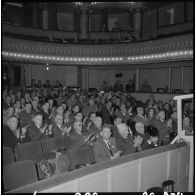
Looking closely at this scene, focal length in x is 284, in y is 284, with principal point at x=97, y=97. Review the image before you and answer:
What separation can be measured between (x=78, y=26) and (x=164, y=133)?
14455 millimetres

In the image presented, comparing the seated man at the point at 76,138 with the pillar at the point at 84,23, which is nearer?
the seated man at the point at 76,138

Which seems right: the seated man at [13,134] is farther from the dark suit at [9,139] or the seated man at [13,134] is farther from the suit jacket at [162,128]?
the suit jacket at [162,128]

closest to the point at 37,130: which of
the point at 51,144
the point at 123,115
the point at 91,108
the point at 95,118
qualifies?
the point at 51,144

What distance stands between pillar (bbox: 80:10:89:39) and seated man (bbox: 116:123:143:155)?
47.2 ft

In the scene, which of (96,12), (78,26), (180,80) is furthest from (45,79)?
(180,80)

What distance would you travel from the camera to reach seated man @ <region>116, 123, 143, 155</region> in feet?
16.4

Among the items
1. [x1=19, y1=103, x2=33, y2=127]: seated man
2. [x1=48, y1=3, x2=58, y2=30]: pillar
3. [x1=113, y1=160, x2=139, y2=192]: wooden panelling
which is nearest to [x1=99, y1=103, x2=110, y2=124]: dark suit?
[x1=19, y1=103, x2=33, y2=127]: seated man

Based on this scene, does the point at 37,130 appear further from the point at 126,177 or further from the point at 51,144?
the point at 126,177

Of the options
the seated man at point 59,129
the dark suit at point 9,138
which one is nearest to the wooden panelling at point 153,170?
the seated man at point 59,129

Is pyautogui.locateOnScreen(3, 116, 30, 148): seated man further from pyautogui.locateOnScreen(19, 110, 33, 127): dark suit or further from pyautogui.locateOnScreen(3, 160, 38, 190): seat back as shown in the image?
pyautogui.locateOnScreen(19, 110, 33, 127): dark suit

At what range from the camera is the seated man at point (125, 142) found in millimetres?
5012

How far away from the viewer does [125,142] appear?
5.09 m

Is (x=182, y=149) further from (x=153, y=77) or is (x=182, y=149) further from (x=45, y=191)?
(x=153, y=77)

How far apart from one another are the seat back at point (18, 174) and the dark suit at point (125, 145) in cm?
172
